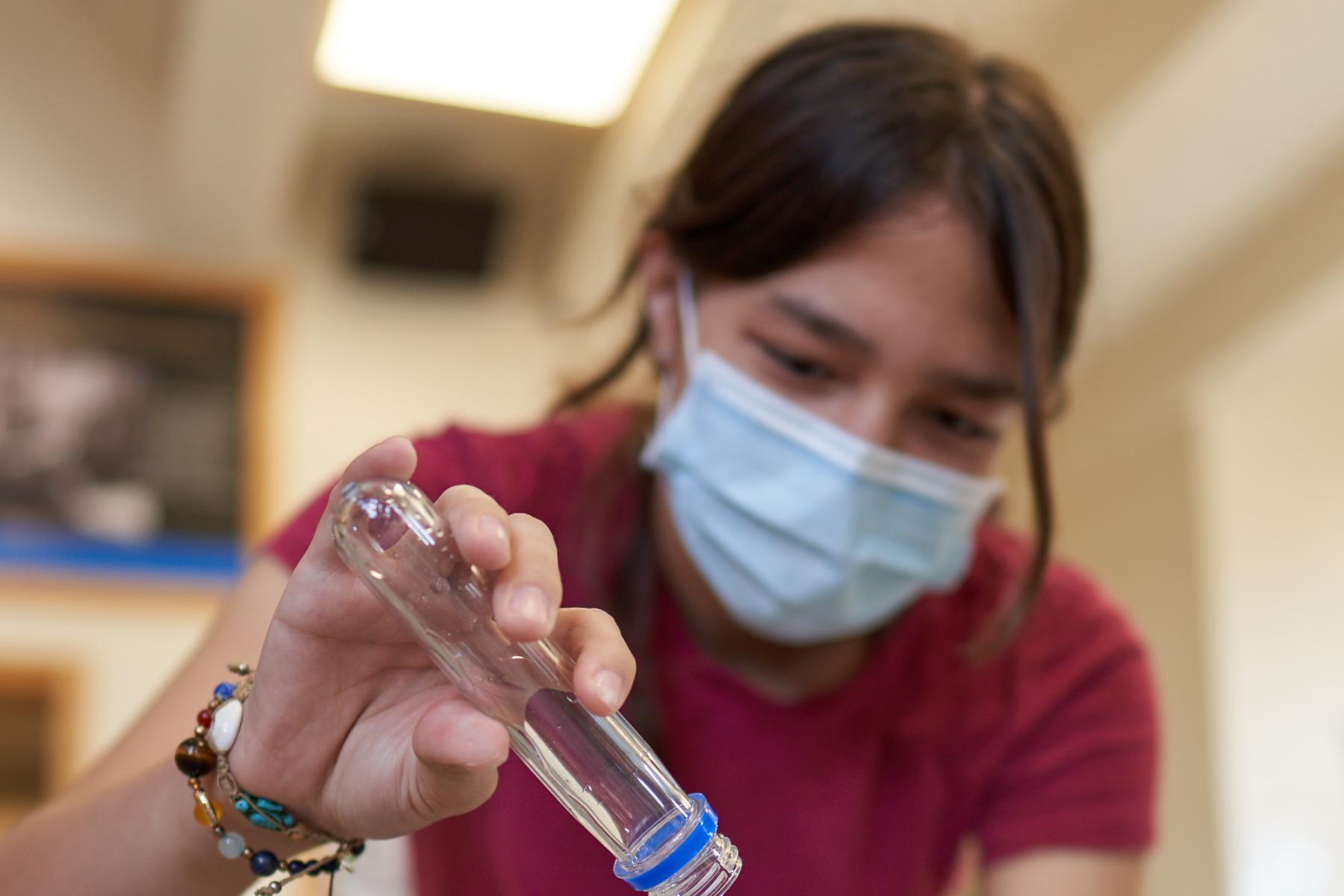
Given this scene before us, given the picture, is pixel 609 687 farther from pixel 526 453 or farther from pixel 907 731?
pixel 907 731

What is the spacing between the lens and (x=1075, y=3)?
3.72 ft

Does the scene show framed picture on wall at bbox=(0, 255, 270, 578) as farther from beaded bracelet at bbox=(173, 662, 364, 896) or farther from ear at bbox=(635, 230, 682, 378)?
beaded bracelet at bbox=(173, 662, 364, 896)

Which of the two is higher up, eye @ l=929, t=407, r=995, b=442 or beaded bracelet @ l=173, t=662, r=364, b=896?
eye @ l=929, t=407, r=995, b=442

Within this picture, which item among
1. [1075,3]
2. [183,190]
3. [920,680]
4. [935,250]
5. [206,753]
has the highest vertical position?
[1075,3]

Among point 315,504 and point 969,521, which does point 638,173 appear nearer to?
point 969,521

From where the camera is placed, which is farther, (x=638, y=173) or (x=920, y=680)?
(x=638, y=173)

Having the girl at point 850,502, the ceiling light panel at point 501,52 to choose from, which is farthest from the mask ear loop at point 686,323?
the ceiling light panel at point 501,52

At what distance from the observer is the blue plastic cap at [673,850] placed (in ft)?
1.42

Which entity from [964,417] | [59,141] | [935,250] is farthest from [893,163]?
[59,141]

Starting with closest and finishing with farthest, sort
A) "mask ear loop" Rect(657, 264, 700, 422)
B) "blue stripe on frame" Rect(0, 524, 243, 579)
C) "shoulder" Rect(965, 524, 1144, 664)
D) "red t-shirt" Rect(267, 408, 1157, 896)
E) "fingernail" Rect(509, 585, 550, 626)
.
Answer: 1. "fingernail" Rect(509, 585, 550, 626)
2. "red t-shirt" Rect(267, 408, 1157, 896)
3. "mask ear loop" Rect(657, 264, 700, 422)
4. "shoulder" Rect(965, 524, 1144, 664)
5. "blue stripe on frame" Rect(0, 524, 243, 579)

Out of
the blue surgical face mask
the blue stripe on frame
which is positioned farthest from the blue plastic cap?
the blue stripe on frame

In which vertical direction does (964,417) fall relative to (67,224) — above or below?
above

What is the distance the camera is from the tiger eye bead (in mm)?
525

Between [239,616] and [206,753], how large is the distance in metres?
0.13
